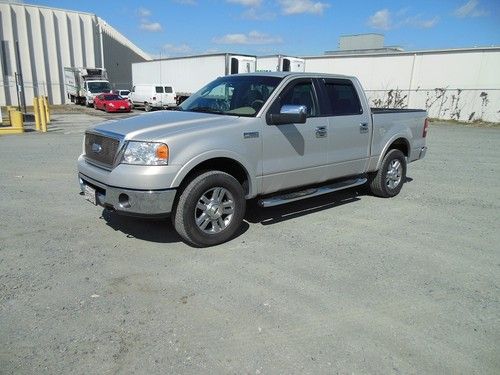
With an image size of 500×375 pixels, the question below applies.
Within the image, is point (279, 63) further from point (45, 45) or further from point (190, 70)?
point (45, 45)

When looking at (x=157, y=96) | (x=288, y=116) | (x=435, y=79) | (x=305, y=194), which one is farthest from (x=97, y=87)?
(x=288, y=116)

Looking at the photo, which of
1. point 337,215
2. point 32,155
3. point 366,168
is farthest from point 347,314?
point 32,155

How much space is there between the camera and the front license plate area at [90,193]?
4.51 m

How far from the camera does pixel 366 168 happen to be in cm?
638

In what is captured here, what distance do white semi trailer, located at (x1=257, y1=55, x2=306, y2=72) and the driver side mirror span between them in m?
20.0

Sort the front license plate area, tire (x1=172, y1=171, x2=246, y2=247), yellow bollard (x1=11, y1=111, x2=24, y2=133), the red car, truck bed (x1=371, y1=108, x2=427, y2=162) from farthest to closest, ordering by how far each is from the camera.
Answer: the red car < yellow bollard (x1=11, y1=111, x2=24, y2=133) < truck bed (x1=371, y1=108, x2=427, y2=162) < the front license plate area < tire (x1=172, y1=171, x2=246, y2=247)

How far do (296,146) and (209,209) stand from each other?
4.83ft

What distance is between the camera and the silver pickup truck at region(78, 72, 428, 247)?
4152 millimetres

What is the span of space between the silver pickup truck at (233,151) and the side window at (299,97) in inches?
0.5

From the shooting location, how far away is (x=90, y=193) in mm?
4594

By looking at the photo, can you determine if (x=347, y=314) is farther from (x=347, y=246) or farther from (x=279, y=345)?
(x=347, y=246)

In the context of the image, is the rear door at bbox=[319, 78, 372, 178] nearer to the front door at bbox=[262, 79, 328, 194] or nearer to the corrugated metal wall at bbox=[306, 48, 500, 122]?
the front door at bbox=[262, 79, 328, 194]

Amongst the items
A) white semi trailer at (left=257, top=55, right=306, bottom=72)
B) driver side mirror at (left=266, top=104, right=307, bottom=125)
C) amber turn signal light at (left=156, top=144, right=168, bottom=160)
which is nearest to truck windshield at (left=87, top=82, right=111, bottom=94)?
white semi trailer at (left=257, top=55, right=306, bottom=72)

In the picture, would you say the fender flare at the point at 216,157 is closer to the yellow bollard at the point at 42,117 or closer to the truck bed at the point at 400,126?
the truck bed at the point at 400,126
